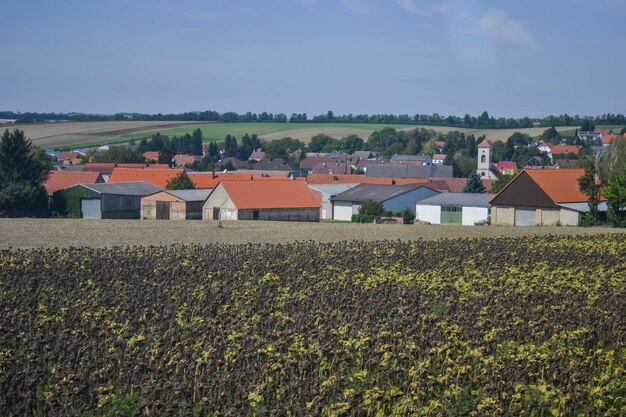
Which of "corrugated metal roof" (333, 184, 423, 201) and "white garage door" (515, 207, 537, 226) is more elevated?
"corrugated metal roof" (333, 184, 423, 201)

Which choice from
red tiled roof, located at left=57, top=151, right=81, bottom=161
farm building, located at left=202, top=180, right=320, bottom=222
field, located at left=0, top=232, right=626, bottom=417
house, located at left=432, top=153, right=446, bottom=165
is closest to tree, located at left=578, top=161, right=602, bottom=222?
farm building, located at left=202, top=180, right=320, bottom=222

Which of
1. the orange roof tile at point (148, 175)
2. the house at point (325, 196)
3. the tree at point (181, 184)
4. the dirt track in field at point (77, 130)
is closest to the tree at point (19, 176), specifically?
the tree at point (181, 184)

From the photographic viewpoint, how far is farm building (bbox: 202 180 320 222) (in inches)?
2153

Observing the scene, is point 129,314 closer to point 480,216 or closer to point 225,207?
point 225,207

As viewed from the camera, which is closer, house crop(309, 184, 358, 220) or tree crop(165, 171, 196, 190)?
house crop(309, 184, 358, 220)

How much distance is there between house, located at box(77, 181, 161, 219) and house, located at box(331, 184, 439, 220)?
13618 millimetres

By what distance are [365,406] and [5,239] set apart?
26920mm

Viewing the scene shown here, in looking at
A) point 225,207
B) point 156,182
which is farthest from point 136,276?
point 156,182

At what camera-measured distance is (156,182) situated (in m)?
72.6

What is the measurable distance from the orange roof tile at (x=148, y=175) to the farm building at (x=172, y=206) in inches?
500

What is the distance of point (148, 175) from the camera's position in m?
74.2

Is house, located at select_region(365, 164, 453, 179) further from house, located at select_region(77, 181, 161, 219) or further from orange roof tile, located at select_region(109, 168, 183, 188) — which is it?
house, located at select_region(77, 181, 161, 219)

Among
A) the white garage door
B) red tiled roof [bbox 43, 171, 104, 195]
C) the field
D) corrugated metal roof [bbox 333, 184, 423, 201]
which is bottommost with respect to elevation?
the white garage door

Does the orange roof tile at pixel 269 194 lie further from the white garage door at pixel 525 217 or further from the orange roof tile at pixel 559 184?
the orange roof tile at pixel 559 184
